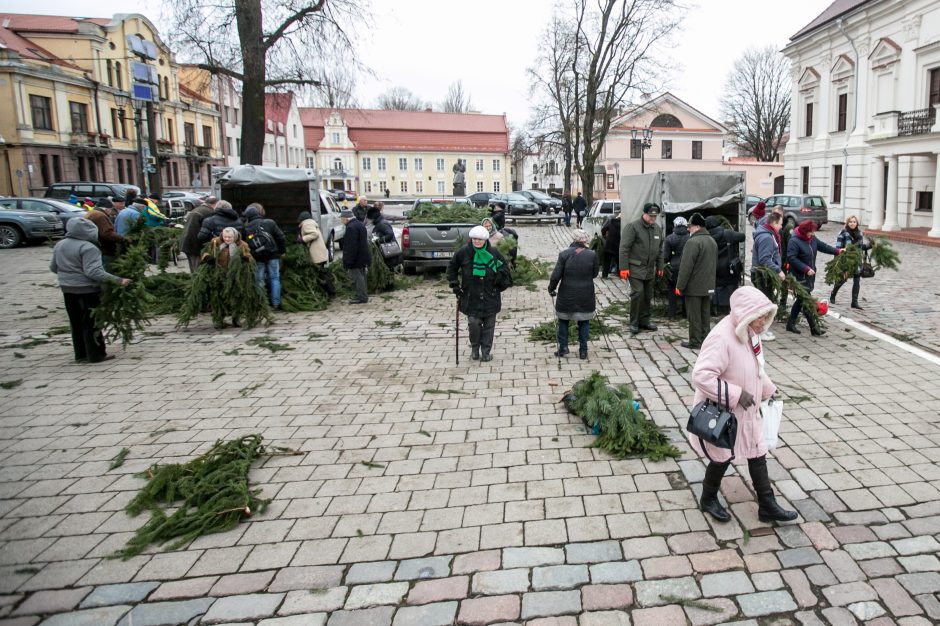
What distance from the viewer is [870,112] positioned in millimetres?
30156

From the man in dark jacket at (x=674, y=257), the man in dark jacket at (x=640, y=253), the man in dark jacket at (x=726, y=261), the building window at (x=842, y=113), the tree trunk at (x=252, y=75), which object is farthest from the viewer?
the building window at (x=842, y=113)

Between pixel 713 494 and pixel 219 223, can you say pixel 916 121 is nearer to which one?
pixel 219 223

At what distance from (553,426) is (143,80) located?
19347 millimetres

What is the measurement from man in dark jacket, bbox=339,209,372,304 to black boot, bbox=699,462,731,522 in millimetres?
8241

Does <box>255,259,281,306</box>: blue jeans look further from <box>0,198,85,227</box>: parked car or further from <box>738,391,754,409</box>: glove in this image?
<box>0,198,85,227</box>: parked car

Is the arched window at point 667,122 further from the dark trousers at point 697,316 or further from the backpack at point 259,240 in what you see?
the dark trousers at point 697,316

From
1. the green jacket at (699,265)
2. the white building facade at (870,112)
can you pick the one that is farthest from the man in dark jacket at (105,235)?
the white building facade at (870,112)

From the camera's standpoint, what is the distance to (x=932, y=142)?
24641 millimetres

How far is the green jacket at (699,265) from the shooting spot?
319 inches

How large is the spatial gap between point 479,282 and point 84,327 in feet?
15.5

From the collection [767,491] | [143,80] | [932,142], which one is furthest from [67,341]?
[932,142]

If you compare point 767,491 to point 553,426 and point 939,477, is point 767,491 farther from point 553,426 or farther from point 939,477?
point 553,426

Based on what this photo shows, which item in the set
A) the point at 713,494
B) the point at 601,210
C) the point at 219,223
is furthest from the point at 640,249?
the point at 601,210

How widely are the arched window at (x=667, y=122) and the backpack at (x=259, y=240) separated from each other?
195ft
